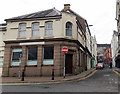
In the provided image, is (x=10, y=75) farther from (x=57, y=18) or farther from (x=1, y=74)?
(x=57, y=18)

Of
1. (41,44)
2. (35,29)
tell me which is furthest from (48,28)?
(41,44)

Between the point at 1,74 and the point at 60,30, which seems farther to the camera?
the point at 1,74

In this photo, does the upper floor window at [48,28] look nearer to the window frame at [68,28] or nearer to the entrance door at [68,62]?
the window frame at [68,28]

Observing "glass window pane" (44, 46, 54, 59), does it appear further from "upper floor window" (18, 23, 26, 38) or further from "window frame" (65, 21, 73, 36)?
"upper floor window" (18, 23, 26, 38)

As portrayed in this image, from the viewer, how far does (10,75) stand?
56.5 ft

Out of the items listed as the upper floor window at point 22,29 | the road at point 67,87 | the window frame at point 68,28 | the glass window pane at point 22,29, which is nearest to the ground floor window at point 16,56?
the upper floor window at point 22,29

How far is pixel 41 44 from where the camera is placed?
1714cm

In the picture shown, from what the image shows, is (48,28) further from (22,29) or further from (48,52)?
(22,29)

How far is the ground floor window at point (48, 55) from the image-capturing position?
16.8m

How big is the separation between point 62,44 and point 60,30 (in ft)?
6.02

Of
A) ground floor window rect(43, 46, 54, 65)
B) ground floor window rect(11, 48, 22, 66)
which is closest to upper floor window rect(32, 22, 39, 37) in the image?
ground floor window rect(43, 46, 54, 65)

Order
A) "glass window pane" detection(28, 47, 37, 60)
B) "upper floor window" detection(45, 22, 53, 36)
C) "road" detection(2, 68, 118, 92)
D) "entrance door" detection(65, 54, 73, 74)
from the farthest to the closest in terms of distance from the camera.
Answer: "upper floor window" detection(45, 22, 53, 36) → "glass window pane" detection(28, 47, 37, 60) → "entrance door" detection(65, 54, 73, 74) → "road" detection(2, 68, 118, 92)

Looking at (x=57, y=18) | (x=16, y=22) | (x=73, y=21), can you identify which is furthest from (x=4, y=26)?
(x=73, y=21)

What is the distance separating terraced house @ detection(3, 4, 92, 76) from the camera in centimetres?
1666
